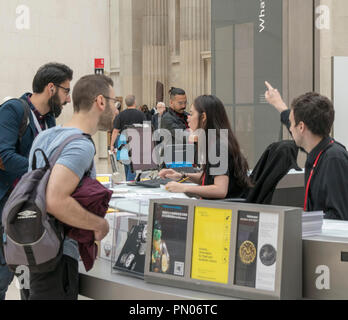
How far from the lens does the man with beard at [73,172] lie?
2453mm

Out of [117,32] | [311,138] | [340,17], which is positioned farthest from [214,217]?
[117,32]

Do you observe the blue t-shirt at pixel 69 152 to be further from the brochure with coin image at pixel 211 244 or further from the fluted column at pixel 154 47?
the fluted column at pixel 154 47

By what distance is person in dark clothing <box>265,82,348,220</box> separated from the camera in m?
3.18

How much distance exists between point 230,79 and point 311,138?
196 inches

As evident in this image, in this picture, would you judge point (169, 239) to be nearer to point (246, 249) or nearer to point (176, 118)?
point (246, 249)

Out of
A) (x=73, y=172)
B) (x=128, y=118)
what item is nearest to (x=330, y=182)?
(x=73, y=172)

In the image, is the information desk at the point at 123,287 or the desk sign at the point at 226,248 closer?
the desk sign at the point at 226,248

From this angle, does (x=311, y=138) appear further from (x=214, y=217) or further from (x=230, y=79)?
(x=230, y=79)

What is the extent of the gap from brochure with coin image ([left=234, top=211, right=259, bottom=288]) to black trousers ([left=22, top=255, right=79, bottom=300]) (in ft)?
2.55

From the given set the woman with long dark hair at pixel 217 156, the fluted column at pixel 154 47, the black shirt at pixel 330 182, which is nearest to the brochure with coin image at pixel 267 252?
the black shirt at pixel 330 182

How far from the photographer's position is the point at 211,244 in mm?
2506

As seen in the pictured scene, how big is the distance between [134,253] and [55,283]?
0.45 meters

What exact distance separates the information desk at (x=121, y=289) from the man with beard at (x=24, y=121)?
0.84 m

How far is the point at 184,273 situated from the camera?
2572 mm
